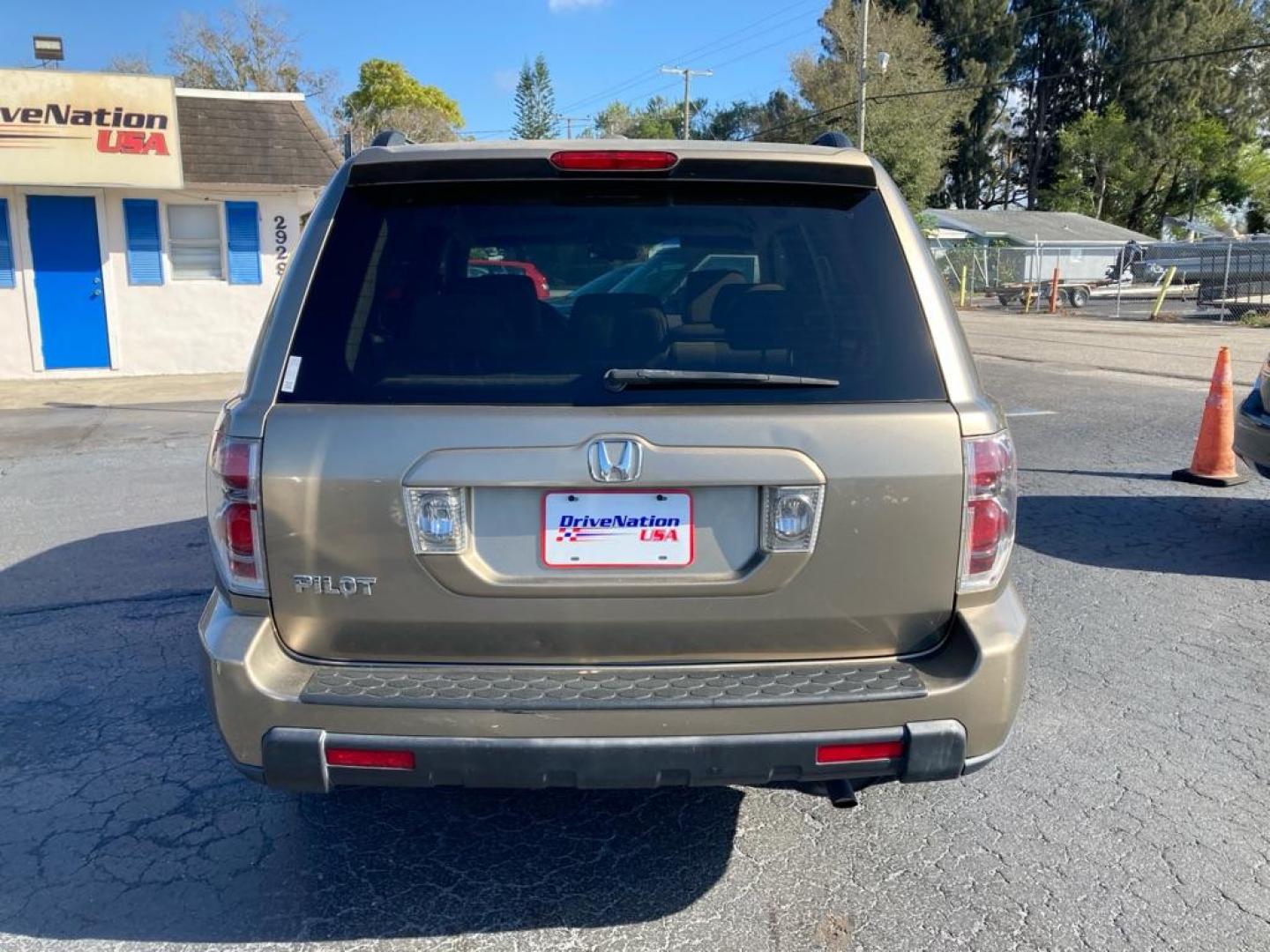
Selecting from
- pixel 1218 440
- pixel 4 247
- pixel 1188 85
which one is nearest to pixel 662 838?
pixel 1218 440

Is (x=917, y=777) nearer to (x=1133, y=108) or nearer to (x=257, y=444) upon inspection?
(x=257, y=444)

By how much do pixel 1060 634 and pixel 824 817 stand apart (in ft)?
6.64

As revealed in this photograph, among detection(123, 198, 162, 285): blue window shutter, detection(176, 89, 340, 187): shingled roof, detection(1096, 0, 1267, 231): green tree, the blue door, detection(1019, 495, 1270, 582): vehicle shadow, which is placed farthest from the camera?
detection(1096, 0, 1267, 231): green tree

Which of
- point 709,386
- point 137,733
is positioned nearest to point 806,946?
point 709,386

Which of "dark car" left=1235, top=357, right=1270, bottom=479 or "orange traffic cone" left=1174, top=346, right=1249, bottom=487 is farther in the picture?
"orange traffic cone" left=1174, top=346, right=1249, bottom=487

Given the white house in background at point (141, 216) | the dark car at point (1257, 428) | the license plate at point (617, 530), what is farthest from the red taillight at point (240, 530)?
the white house in background at point (141, 216)

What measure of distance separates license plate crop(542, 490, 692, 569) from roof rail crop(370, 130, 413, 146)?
1.17 meters

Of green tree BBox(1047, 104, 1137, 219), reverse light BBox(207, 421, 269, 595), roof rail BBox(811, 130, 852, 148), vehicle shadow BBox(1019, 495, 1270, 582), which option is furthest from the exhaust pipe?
green tree BBox(1047, 104, 1137, 219)

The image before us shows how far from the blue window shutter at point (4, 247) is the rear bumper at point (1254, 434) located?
587 inches

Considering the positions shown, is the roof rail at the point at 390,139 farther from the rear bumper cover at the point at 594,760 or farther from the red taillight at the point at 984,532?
the red taillight at the point at 984,532

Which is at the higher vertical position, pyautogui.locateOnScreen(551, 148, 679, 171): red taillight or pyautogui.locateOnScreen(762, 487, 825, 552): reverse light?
pyautogui.locateOnScreen(551, 148, 679, 171): red taillight

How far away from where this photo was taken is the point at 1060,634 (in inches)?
188

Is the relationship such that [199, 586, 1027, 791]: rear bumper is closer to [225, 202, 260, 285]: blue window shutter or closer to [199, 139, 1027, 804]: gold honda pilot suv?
[199, 139, 1027, 804]: gold honda pilot suv

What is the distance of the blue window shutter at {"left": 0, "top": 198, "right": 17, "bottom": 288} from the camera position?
14397mm
